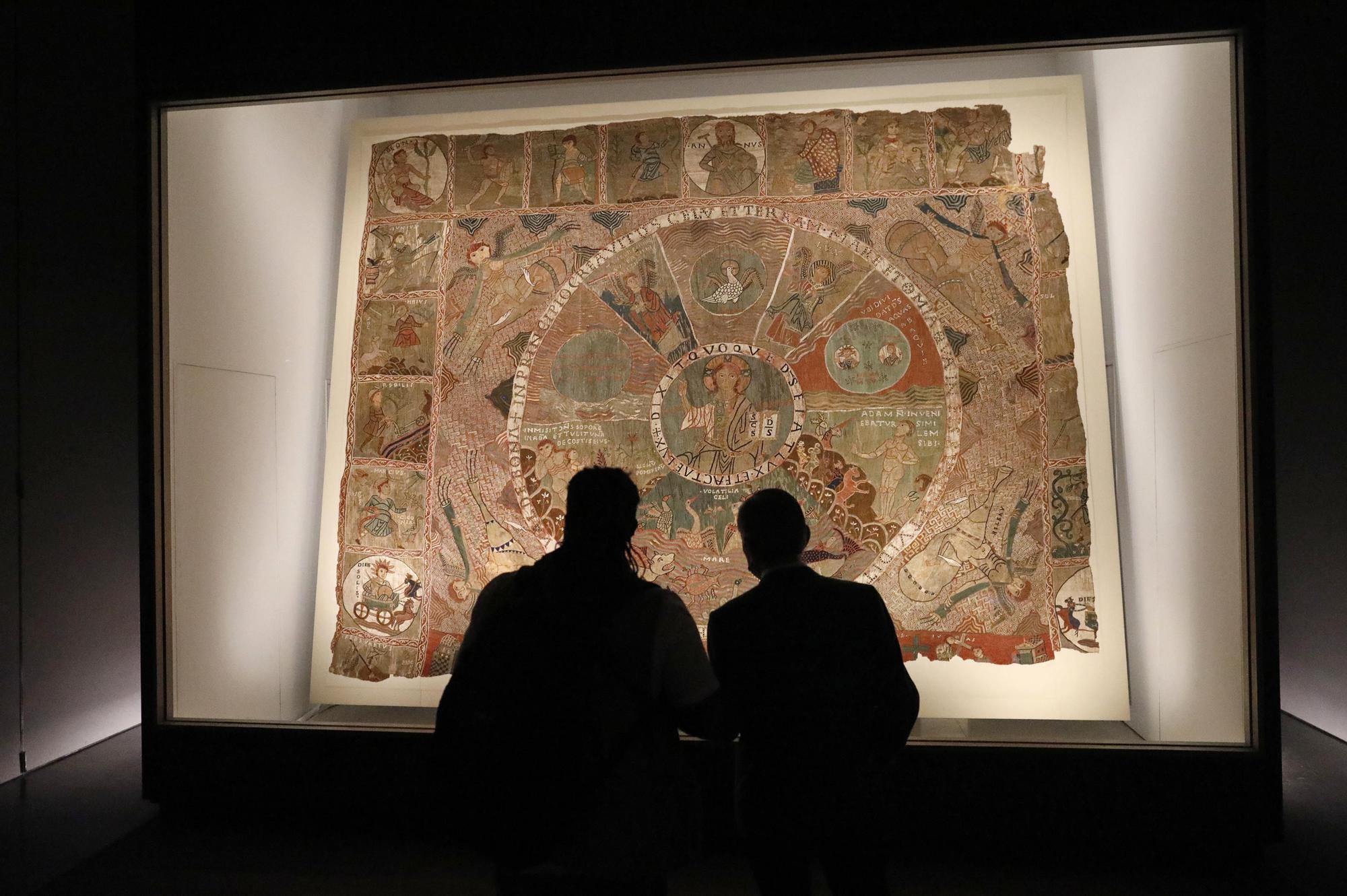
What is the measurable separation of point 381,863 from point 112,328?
11.1ft

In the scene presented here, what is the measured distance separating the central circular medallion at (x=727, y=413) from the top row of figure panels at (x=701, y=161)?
0.76m

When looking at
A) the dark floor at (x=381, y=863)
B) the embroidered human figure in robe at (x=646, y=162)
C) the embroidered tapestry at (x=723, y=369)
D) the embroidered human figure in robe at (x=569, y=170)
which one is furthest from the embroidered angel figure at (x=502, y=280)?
the dark floor at (x=381, y=863)

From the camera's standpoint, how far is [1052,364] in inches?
152

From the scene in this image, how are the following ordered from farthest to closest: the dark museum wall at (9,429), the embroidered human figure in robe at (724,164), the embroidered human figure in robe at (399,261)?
the dark museum wall at (9,429)
the embroidered human figure in robe at (399,261)
the embroidered human figure in robe at (724,164)

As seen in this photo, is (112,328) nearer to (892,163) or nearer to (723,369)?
(723,369)

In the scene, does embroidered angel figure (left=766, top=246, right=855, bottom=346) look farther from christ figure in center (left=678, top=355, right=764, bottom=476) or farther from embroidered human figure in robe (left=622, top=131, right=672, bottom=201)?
embroidered human figure in robe (left=622, top=131, right=672, bottom=201)

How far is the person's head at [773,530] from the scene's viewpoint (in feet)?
7.15

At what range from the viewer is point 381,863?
11.6 ft

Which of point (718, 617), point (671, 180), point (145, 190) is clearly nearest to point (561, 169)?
point (671, 180)

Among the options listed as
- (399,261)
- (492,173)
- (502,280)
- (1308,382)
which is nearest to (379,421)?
(399,261)

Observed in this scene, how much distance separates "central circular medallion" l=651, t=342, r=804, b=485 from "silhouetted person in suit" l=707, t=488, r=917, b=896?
179cm

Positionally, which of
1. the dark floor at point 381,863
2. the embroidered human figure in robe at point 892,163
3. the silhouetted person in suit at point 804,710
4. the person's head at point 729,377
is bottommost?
the dark floor at point 381,863

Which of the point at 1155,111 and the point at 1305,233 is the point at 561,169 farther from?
the point at 1305,233

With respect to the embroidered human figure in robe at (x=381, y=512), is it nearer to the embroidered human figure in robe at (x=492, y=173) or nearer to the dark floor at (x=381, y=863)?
the dark floor at (x=381, y=863)
